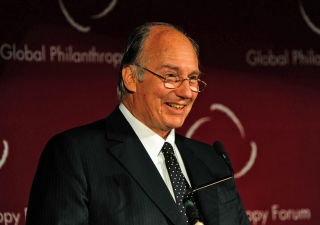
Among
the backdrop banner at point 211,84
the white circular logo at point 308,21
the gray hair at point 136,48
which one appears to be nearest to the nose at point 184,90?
the gray hair at point 136,48

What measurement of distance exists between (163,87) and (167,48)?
19 centimetres

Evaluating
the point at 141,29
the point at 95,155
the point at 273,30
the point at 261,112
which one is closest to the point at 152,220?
the point at 95,155

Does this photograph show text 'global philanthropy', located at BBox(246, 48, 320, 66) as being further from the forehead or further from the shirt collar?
the shirt collar

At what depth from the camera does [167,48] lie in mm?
2654

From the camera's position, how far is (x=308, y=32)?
4082 mm

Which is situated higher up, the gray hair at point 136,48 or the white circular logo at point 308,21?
the white circular logo at point 308,21

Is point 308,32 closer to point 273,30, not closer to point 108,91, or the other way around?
point 273,30

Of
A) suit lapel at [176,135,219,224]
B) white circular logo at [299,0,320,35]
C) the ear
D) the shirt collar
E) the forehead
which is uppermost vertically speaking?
white circular logo at [299,0,320,35]

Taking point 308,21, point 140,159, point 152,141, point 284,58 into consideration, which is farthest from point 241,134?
point 140,159

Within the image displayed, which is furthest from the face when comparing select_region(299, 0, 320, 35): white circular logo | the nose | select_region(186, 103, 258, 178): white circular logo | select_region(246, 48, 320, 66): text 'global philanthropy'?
select_region(299, 0, 320, 35): white circular logo

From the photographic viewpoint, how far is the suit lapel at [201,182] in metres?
2.62

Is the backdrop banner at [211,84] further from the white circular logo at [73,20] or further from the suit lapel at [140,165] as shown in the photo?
the suit lapel at [140,165]

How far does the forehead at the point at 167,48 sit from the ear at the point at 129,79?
0.10 metres

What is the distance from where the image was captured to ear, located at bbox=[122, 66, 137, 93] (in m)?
2.72
